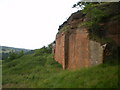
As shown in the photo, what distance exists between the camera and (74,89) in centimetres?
693

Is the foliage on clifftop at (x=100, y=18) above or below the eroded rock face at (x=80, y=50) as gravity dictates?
above

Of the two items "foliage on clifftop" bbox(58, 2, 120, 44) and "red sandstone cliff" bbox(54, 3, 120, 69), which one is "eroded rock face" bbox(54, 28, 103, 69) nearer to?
"red sandstone cliff" bbox(54, 3, 120, 69)

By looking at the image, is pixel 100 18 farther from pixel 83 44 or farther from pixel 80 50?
pixel 80 50

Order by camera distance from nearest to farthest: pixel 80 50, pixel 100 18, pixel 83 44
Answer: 1. pixel 100 18
2. pixel 83 44
3. pixel 80 50

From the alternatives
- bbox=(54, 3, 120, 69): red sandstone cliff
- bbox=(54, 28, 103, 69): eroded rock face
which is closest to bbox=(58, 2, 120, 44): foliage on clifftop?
bbox=(54, 3, 120, 69): red sandstone cliff

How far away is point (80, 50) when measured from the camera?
10695mm

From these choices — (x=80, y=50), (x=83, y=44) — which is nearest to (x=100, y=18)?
(x=83, y=44)

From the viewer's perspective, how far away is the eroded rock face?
29.4 ft

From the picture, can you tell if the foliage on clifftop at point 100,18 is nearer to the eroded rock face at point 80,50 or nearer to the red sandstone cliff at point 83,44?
the red sandstone cliff at point 83,44

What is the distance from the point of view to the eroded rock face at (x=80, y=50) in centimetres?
895

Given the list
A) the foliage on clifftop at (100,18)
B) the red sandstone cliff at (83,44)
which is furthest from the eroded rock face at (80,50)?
the foliage on clifftop at (100,18)

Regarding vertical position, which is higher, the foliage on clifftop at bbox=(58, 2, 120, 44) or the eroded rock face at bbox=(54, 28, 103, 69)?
the foliage on clifftop at bbox=(58, 2, 120, 44)

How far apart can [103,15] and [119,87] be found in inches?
190

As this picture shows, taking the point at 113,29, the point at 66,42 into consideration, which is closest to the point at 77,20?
the point at 66,42
